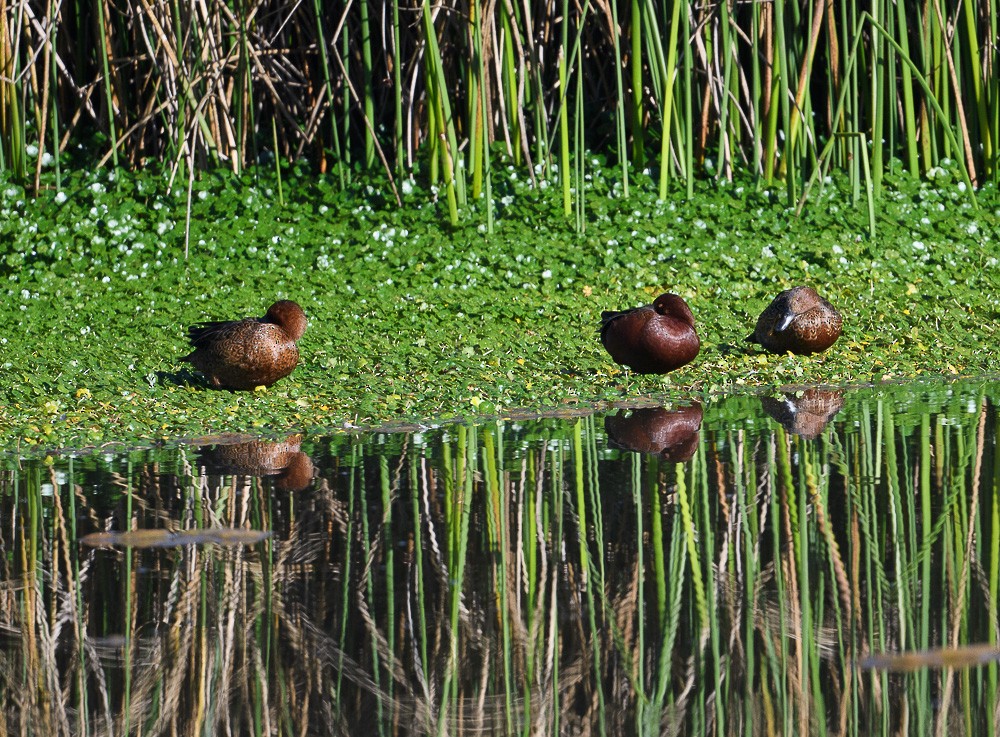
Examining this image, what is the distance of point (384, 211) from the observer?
1138cm

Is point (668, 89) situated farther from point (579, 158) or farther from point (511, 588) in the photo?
point (511, 588)

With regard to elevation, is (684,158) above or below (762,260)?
above

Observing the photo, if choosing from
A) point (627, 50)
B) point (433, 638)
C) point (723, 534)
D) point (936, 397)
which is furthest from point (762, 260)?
point (433, 638)

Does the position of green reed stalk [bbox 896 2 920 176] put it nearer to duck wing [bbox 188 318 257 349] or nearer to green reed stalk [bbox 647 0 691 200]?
green reed stalk [bbox 647 0 691 200]

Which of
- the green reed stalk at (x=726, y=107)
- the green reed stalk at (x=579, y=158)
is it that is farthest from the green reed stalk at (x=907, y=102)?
the green reed stalk at (x=579, y=158)

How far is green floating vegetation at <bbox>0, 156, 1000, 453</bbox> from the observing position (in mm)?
7434

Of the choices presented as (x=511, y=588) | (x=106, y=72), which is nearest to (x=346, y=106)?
(x=106, y=72)

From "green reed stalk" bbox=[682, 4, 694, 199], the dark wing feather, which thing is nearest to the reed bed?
"green reed stalk" bbox=[682, 4, 694, 199]

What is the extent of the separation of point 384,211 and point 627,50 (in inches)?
94.2

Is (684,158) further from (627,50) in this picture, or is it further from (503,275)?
(503,275)

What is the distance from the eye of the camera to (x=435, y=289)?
10.0m

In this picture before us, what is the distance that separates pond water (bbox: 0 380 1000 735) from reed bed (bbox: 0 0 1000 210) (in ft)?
17.5

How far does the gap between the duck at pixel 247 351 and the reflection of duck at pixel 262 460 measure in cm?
82

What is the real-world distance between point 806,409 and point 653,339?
37.3 inches
